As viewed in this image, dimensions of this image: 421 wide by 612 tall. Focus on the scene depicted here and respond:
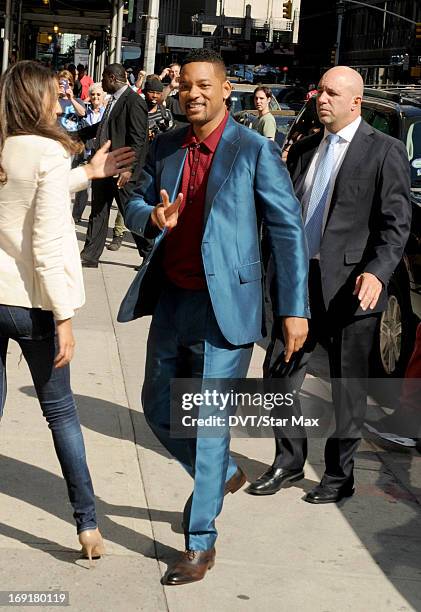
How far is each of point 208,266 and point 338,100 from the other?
150 centimetres

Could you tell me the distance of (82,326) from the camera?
28.9ft

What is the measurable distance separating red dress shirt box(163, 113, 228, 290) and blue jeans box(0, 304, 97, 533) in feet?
1.82

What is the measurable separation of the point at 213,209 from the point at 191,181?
0.20 meters

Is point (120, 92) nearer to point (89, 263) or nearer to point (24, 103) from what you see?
point (89, 263)

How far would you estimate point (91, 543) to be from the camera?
444 cm

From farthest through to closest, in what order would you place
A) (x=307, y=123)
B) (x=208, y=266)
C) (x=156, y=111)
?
Result: (x=156, y=111) → (x=307, y=123) → (x=208, y=266)

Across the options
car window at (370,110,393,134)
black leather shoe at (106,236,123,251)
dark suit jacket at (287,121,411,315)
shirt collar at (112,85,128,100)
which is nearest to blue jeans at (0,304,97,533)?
dark suit jacket at (287,121,411,315)

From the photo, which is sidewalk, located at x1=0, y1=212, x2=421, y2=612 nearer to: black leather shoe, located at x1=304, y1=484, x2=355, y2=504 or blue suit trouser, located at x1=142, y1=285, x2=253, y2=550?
black leather shoe, located at x1=304, y1=484, x2=355, y2=504

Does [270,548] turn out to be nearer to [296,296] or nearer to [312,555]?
[312,555]

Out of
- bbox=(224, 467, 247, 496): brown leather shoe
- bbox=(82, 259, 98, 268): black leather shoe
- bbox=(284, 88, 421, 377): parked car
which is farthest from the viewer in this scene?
bbox=(82, 259, 98, 268): black leather shoe

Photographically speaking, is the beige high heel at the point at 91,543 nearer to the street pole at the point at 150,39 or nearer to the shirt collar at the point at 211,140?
the shirt collar at the point at 211,140

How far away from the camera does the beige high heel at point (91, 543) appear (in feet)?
14.5

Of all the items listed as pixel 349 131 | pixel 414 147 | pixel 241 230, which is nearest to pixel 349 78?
pixel 349 131

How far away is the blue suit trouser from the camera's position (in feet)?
14.4
